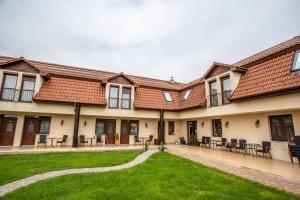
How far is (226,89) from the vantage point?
38.9 ft

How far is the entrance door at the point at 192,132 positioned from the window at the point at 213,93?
13.7ft

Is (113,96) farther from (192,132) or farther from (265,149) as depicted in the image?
(265,149)

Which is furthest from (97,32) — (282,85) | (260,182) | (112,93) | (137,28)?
(260,182)

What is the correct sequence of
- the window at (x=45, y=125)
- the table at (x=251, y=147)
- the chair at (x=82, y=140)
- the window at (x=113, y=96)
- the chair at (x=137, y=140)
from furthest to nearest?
the chair at (x=137, y=140), the window at (x=113, y=96), the chair at (x=82, y=140), the window at (x=45, y=125), the table at (x=251, y=147)

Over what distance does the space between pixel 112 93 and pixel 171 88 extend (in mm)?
6847

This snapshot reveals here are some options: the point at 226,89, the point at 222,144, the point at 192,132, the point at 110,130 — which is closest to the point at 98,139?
the point at 110,130

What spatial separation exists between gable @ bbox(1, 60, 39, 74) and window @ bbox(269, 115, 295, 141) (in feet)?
55.6

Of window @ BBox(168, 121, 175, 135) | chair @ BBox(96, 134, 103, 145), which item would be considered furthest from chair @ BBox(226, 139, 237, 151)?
chair @ BBox(96, 134, 103, 145)

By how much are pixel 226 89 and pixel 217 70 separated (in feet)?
5.76

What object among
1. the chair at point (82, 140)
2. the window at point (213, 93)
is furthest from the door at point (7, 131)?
the window at point (213, 93)

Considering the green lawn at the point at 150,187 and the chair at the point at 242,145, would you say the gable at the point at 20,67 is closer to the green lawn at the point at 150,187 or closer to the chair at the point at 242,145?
the green lawn at the point at 150,187

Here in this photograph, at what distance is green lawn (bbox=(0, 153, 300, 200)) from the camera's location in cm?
425

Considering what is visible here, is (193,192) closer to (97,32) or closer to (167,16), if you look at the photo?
(167,16)

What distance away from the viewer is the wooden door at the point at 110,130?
15273 millimetres
